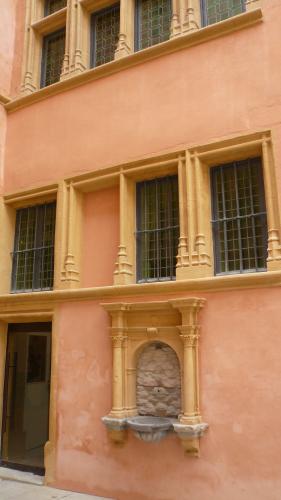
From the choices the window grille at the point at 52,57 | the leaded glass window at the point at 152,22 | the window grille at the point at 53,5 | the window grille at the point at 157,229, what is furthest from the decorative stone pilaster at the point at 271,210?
the window grille at the point at 53,5

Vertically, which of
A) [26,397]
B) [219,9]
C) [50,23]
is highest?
[50,23]

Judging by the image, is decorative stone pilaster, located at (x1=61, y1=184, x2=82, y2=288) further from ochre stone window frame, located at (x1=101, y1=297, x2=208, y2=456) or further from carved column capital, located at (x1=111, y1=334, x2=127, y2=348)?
carved column capital, located at (x1=111, y1=334, x2=127, y2=348)

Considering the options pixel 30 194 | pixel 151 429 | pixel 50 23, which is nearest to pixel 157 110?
pixel 30 194

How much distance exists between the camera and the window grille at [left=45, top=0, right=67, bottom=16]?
30.8 ft

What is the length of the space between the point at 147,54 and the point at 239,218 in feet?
10.5

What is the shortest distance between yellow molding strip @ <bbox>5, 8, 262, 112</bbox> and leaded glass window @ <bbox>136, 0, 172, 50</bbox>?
0.62 m

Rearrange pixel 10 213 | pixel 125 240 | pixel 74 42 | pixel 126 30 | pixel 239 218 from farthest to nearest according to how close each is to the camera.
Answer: pixel 10 213
pixel 74 42
pixel 126 30
pixel 125 240
pixel 239 218

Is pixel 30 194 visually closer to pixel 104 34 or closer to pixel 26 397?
pixel 104 34

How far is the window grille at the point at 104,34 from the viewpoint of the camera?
27.6ft

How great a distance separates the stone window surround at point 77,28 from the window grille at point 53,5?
107 millimetres

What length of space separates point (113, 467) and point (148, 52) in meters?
6.32

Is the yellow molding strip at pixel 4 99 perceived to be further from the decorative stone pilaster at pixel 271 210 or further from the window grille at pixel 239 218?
the decorative stone pilaster at pixel 271 210

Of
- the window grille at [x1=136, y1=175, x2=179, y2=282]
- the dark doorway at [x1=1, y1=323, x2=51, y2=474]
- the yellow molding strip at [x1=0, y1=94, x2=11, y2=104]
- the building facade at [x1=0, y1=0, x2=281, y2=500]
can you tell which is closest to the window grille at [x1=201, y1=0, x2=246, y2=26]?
the building facade at [x1=0, y1=0, x2=281, y2=500]

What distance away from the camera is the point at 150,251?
6.98 meters
